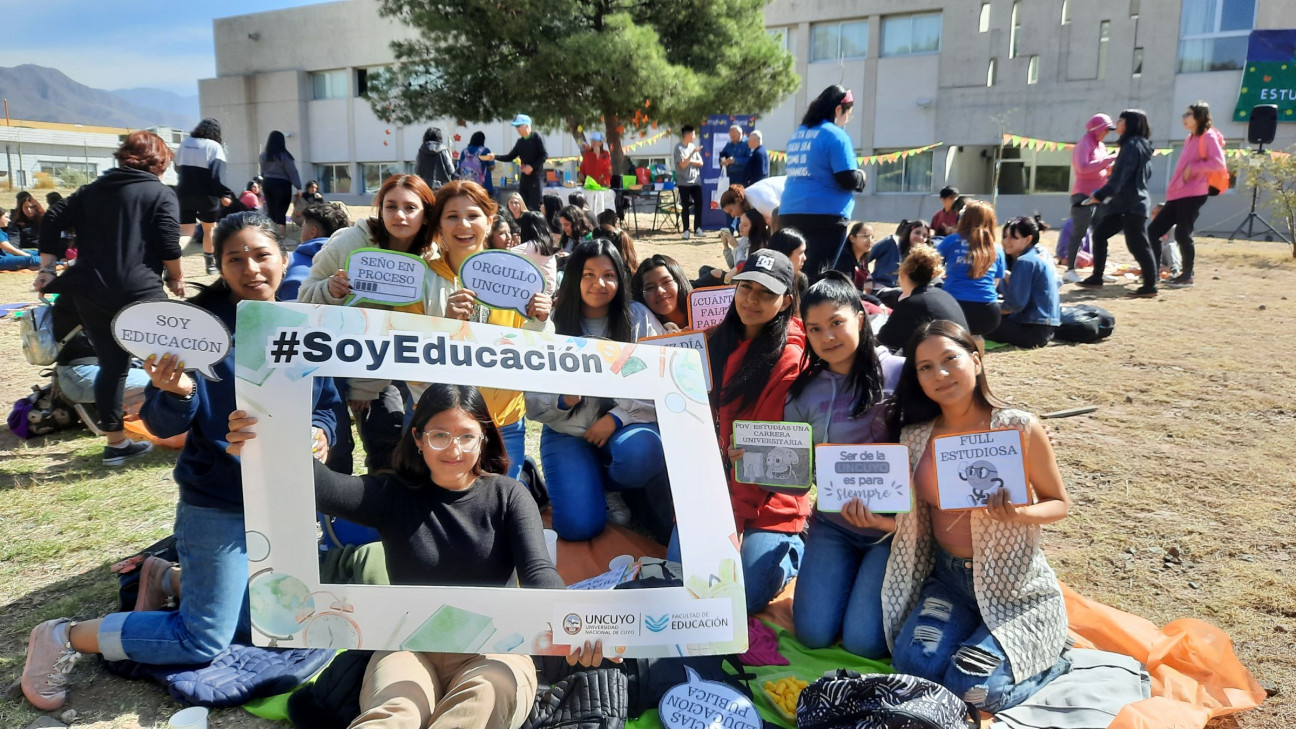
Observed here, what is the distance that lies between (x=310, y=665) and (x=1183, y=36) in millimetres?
25155

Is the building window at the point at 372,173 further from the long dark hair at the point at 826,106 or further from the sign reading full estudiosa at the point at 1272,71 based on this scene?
the long dark hair at the point at 826,106

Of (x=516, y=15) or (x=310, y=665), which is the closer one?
(x=310, y=665)

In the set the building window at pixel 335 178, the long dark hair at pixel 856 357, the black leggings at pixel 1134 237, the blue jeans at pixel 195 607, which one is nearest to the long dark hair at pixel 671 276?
the long dark hair at pixel 856 357

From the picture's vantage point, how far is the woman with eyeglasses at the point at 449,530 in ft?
7.52

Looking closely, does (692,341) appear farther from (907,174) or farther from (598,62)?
(907,174)

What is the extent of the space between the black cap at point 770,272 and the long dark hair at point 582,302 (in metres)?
0.69

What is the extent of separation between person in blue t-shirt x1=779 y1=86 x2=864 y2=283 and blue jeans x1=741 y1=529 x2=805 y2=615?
3118 millimetres

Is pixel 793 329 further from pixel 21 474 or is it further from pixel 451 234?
pixel 21 474

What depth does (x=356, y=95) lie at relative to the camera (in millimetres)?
33031

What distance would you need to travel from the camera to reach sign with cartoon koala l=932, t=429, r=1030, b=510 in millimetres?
2453

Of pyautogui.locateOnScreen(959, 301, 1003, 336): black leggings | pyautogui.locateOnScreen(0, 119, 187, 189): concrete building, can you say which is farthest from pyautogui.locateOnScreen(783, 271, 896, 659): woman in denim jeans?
pyautogui.locateOnScreen(0, 119, 187, 189): concrete building

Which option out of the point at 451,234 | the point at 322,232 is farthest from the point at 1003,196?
the point at 451,234

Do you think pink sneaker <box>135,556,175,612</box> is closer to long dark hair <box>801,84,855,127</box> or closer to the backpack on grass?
the backpack on grass

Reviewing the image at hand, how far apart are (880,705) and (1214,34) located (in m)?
24.6
